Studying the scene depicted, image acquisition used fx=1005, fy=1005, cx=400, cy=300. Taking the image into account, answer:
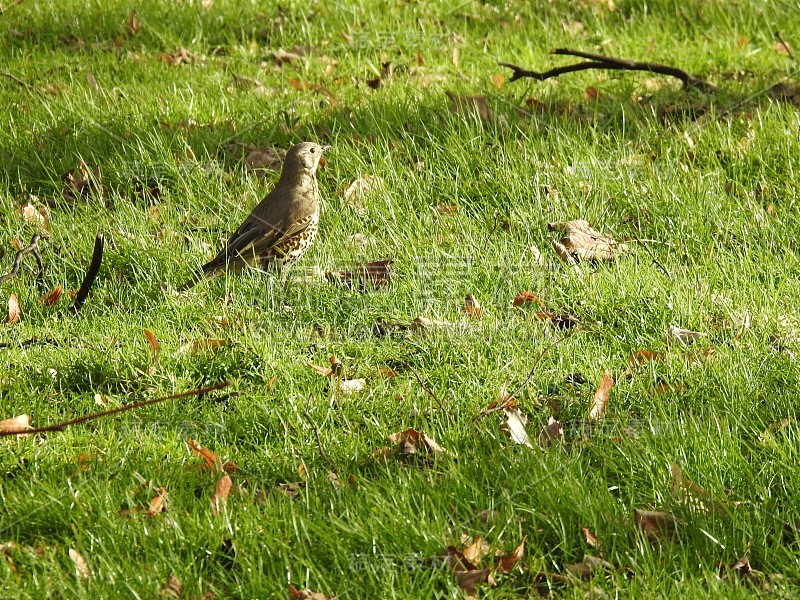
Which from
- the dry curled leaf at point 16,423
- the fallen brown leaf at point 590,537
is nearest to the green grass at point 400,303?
the fallen brown leaf at point 590,537

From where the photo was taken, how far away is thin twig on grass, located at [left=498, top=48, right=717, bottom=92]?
265 inches

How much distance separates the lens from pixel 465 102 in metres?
6.93

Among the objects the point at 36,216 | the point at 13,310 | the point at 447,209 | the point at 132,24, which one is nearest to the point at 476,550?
the point at 13,310

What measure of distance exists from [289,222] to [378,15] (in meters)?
4.20

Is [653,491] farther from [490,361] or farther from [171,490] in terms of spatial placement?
[171,490]

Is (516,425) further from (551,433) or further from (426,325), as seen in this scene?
(426,325)

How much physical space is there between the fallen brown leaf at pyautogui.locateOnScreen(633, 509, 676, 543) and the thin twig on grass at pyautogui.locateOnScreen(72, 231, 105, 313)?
276cm

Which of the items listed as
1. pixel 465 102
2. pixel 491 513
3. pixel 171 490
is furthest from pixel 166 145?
pixel 491 513

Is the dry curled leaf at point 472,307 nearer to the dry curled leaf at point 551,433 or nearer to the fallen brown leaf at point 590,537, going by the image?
the dry curled leaf at point 551,433

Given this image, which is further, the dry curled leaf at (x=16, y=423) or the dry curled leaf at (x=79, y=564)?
the dry curled leaf at (x=16, y=423)

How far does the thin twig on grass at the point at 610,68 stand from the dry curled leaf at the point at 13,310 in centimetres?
342

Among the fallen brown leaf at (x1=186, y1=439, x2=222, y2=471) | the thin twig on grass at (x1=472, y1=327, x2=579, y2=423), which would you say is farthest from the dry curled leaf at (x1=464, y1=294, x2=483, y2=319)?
the fallen brown leaf at (x1=186, y1=439, x2=222, y2=471)

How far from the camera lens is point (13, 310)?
16.4 feet

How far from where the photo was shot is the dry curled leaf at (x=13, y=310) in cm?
495
